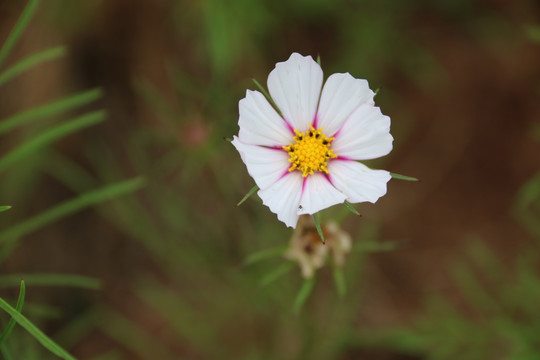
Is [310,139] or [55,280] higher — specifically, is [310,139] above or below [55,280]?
above

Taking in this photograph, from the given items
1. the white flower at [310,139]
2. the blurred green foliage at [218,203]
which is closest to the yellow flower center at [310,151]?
the white flower at [310,139]

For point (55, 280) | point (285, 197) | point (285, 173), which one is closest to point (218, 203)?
point (55, 280)

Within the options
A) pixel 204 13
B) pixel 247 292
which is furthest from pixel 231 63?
pixel 247 292

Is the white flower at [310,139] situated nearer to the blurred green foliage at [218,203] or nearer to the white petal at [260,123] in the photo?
the white petal at [260,123]

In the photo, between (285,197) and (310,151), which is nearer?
(285,197)

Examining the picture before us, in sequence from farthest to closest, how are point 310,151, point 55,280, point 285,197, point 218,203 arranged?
1. point 218,203
2. point 55,280
3. point 310,151
4. point 285,197

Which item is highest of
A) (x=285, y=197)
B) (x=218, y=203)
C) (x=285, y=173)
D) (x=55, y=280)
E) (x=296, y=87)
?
(x=218, y=203)

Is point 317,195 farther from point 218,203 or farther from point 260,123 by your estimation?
point 218,203
